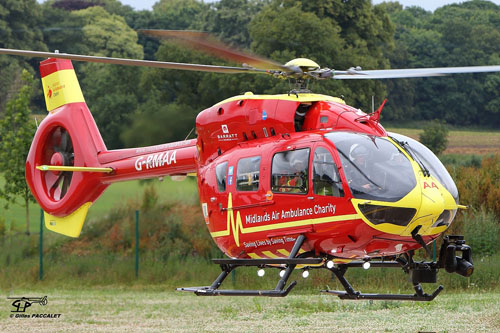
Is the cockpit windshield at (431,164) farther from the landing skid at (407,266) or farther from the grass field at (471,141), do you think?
the grass field at (471,141)

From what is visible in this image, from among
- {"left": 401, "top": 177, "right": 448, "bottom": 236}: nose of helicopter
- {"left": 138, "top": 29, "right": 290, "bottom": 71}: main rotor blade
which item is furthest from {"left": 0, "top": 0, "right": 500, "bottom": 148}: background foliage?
{"left": 401, "top": 177, "right": 448, "bottom": 236}: nose of helicopter

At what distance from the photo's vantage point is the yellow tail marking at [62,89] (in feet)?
52.7

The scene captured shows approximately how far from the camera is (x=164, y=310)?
16.8 meters

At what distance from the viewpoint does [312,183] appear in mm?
10250

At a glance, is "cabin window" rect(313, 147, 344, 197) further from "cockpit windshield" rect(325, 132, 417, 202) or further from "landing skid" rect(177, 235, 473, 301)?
"landing skid" rect(177, 235, 473, 301)

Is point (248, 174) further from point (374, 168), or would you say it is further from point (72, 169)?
point (72, 169)

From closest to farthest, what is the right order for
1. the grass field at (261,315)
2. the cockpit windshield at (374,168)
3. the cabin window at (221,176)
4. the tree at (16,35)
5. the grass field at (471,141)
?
the cockpit windshield at (374,168), the cabin window at (221,176), the grass field at (261,315), the grass field at (471,141), the tree at (16,35)

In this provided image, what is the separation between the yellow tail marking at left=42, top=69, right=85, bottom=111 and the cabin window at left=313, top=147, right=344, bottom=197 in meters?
7.21

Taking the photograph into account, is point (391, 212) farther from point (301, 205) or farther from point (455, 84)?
point (455, 84)

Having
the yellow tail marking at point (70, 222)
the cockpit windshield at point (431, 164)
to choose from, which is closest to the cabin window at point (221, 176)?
the cockpit windshield at point (431, 164)

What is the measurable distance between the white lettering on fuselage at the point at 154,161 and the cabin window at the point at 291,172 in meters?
2.99

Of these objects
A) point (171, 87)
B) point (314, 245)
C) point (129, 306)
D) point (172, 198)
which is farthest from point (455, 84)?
point (314, 245)

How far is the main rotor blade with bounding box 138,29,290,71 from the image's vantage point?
9.66 m

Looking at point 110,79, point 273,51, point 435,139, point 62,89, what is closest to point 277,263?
point 62,89
